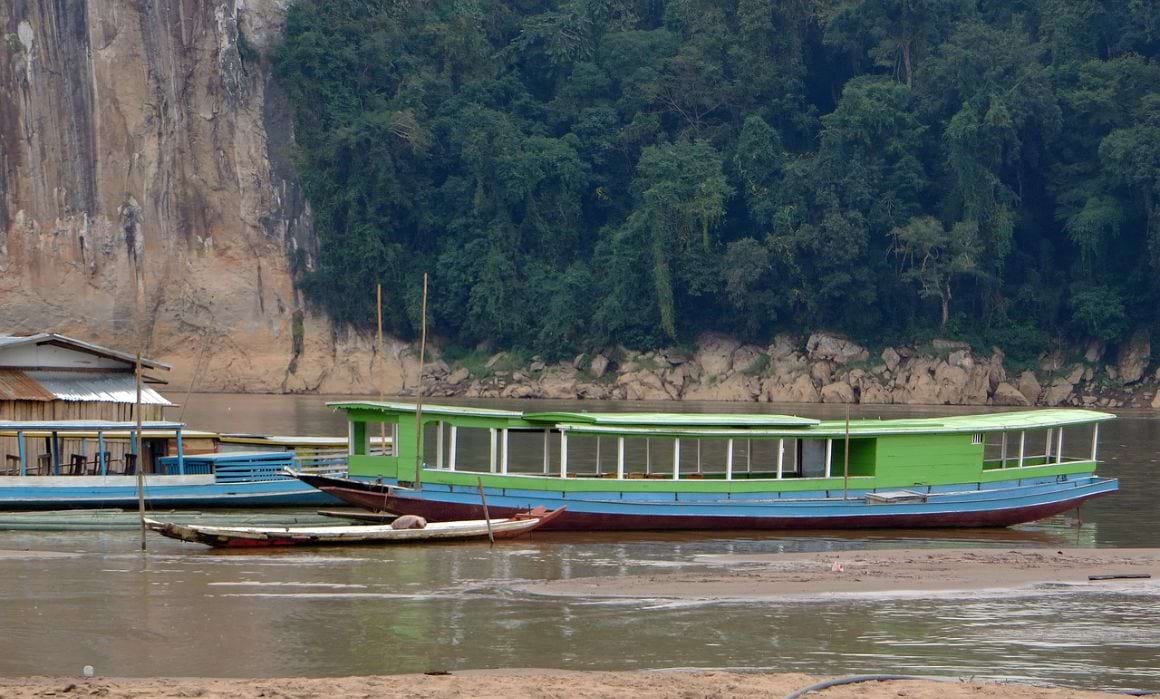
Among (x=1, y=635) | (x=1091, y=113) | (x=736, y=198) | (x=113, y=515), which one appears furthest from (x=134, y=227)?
(x=1, y=635)

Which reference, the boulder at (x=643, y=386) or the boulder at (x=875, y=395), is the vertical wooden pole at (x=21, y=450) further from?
the boulder at (x=875, y=395)

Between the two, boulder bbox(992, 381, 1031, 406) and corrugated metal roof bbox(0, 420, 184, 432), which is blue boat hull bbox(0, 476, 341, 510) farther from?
boulder bbox(992, 381, 1031, 406)

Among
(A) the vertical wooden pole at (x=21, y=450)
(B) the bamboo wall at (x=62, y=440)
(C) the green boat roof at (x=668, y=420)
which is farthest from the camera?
(B) the bamboo wall at (x=62, y=440)

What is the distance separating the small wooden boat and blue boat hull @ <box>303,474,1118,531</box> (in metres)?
0.79

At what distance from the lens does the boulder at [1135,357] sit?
52.4m

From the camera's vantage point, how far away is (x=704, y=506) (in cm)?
2156

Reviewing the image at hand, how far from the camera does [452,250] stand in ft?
193

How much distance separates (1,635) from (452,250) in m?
45.5

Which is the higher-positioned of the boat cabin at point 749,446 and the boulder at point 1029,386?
the boat cabin at point 749,446

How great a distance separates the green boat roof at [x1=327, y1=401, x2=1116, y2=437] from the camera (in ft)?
70.3

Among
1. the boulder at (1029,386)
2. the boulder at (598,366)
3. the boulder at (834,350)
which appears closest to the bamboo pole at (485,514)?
the boulder at (834,350)

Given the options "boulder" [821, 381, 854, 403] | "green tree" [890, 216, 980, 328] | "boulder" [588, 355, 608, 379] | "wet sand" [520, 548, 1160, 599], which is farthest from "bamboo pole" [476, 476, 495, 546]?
"boulder" [588, 355, 608, 379]

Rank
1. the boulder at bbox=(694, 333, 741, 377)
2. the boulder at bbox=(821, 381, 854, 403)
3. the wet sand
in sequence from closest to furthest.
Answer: the wet sand < the boulder at bbox=(821, 381, 854, 403) < the boulder at bbox=(694, 333, 741, 377)

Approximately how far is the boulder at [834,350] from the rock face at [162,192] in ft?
49.8
